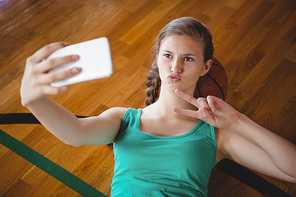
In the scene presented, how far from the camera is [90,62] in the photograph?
2.66 feet

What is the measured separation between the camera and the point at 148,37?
106 inches

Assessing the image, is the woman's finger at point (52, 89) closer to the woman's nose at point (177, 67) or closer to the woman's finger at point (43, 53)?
the woman's finger at point (43, 53)

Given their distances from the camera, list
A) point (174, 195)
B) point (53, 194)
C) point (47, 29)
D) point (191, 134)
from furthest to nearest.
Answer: point (47, 29)
point (53, 194)
point (191, 134)
point (174, 195)

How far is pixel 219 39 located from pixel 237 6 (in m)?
0.62

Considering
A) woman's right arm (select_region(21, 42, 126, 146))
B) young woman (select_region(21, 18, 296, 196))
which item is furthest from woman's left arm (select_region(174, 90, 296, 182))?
woman's right arm (select_region(21, 42, 126, 146))

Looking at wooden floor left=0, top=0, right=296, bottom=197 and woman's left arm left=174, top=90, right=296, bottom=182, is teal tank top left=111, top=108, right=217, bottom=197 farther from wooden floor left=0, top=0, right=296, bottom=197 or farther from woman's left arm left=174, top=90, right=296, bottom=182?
wooden floor left=0, top=0, right=296, bottom=197

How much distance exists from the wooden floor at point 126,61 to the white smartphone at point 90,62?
901 millimetres

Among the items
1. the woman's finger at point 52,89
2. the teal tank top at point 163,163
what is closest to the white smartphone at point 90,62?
the woman's finger at point 52,89

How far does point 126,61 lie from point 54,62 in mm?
1706

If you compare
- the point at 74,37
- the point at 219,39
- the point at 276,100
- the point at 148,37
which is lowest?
the point at 276,100

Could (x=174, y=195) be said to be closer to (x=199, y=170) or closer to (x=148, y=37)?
(x=199, y=170)

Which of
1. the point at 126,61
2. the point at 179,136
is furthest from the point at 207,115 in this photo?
the point at 126,61

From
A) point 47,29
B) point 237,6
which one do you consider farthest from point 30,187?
point 237,6

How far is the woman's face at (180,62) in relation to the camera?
1.34 m
